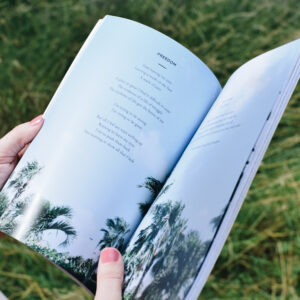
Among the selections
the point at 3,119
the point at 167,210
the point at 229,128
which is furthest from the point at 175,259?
the point at 3,119

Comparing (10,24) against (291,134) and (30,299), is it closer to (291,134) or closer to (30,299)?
(30,299)

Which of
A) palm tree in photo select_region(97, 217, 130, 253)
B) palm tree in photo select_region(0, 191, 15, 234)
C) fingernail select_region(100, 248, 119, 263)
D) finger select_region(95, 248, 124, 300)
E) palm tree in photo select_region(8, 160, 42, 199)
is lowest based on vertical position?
finger select_region(95, 248, 124, 300)

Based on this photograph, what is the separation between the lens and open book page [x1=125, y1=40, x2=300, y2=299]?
0.60 metres

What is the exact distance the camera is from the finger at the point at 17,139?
0.71 metres

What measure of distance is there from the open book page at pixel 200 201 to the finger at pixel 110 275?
2 centimetres

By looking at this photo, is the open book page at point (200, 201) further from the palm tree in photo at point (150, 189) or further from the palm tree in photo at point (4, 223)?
the palm tree in photo at point (4, 223)

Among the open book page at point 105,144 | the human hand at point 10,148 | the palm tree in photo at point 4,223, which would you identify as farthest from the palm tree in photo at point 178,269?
the human hand at point 10,148

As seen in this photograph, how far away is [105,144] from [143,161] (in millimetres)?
78

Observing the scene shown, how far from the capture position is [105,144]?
0.65m

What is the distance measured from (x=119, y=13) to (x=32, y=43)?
310mm

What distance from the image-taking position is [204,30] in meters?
1.29

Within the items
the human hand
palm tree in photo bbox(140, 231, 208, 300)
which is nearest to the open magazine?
palm tree in photo bbox(140, 231, 208, 300)

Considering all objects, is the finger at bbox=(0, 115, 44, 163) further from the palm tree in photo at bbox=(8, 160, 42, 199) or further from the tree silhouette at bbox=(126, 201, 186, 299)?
the tree silhouette at bbox=(126, 201, 186, 299)

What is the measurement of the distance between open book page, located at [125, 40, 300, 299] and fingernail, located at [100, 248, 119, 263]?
0.03m
